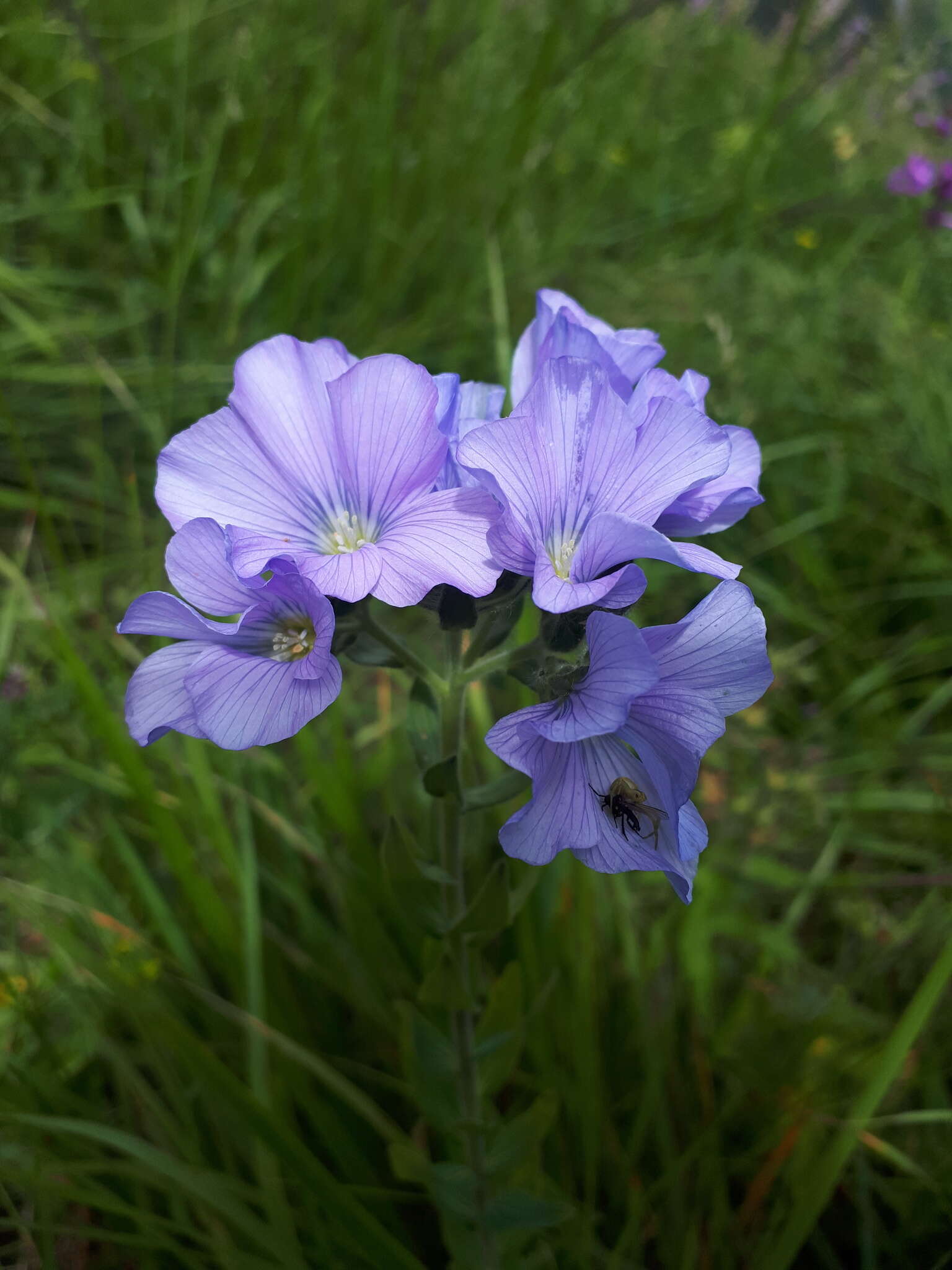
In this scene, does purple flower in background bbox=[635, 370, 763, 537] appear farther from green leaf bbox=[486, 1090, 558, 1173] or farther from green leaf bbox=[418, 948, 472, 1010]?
green leaf bbox=[486, 1090, 558, 1173]

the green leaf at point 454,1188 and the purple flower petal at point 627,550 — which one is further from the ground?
the purple flower petal at point 627,550

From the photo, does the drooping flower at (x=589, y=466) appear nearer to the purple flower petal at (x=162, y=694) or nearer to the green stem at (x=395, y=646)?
the green stem at (x=395, y=646)

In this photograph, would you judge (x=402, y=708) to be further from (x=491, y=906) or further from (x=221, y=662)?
(x=221, y=662)

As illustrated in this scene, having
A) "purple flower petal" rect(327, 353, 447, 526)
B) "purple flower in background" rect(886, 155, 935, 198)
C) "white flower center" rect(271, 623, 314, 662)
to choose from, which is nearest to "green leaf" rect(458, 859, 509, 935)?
"white flower center" rect(271, 623, 314, 662)

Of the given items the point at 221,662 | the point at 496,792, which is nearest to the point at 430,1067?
the point at 496,792

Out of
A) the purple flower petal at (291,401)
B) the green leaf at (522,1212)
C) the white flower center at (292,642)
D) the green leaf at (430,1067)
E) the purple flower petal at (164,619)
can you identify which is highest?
the purple flower petal at (291,401)

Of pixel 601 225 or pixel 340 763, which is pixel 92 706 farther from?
pixel 601 225

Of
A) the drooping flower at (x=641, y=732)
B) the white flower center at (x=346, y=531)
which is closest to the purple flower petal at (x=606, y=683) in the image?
the drooping flower at (x=641, y=732)

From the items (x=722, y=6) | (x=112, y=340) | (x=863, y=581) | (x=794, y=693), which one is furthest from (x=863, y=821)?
(x=722, y=6)
